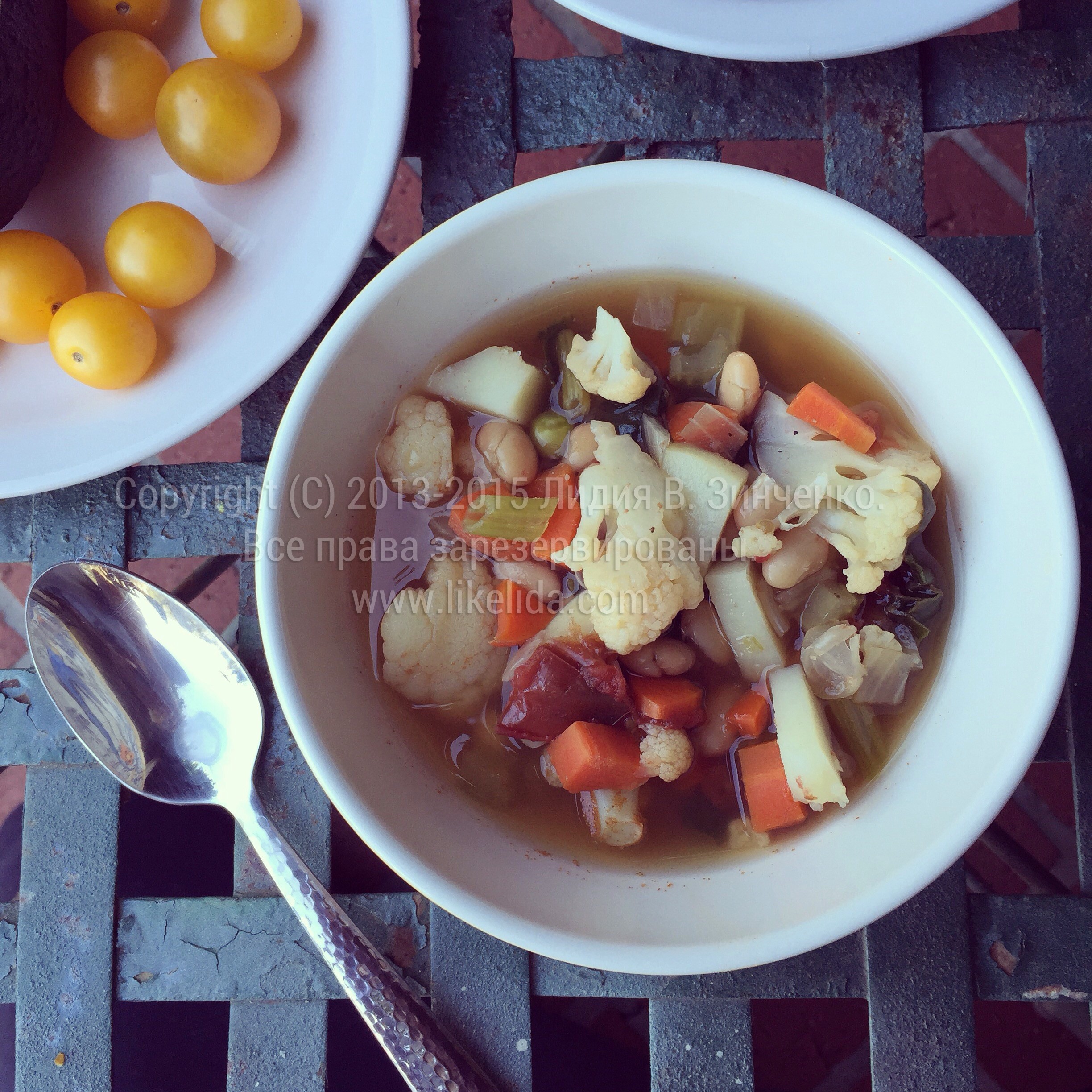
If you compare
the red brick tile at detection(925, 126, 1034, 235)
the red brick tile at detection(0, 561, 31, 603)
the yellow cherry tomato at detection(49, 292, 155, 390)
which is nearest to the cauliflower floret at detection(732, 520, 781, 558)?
the yellow cherry tomato at detection(49, 292, 155, 390)

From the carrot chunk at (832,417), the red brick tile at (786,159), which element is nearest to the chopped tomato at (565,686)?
the carrot chunk at (832,417)

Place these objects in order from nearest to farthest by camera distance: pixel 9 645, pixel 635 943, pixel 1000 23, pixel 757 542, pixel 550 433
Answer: pixel 635 943
pixel 757 542
pixel 550 433
pixel 1000 23
pixel 9 645

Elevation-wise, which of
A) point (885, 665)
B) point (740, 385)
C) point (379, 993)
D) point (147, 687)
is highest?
point (740, 385)

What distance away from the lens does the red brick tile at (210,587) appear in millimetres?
1598

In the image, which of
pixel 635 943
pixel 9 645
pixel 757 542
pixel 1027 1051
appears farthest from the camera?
pixel 9 645

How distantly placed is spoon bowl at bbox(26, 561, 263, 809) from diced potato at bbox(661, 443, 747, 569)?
0.53 m

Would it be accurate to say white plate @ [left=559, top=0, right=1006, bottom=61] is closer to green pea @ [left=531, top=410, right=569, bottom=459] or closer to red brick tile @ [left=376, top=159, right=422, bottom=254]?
green pea @ [left=531, top=410, right=569, bottom=459]

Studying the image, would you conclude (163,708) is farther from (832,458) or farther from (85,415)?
(832,458)

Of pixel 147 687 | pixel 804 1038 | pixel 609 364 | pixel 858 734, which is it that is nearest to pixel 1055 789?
pixel 804 1038

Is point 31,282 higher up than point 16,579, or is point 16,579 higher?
point 31,282

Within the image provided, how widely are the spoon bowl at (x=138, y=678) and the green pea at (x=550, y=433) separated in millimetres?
420

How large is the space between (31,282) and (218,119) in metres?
0.27

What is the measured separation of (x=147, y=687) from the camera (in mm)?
1048

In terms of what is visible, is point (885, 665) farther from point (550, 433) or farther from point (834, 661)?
point (550, 433)
